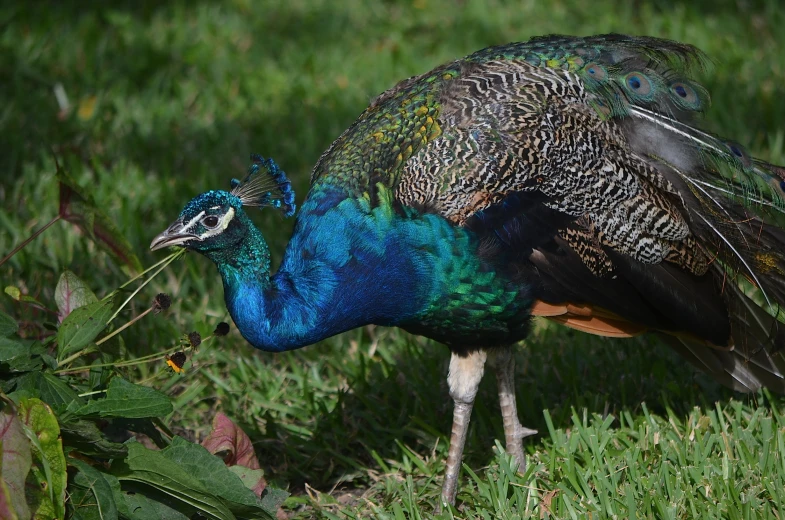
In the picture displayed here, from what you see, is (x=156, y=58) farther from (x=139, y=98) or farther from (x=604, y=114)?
(x=604, y=114)

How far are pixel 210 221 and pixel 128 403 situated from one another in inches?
19.9

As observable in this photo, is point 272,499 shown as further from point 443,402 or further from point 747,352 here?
point 747,352

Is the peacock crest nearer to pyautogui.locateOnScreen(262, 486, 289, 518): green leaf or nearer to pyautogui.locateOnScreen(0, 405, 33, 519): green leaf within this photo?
pyautogui.locateOnScreen(262, 486, 289, 518): green leaf

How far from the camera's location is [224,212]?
8.77ft

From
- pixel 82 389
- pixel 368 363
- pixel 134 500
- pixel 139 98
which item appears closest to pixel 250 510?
pixel 134 500

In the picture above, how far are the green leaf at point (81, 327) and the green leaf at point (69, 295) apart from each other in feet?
0.62

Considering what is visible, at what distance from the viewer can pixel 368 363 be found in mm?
3754

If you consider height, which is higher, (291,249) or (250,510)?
(291,249)

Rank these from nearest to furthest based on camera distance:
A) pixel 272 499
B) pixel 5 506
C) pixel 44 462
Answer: pixel 5 506, pixel 44 462, pixel 272 499

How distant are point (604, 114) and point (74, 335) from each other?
1.63 metres

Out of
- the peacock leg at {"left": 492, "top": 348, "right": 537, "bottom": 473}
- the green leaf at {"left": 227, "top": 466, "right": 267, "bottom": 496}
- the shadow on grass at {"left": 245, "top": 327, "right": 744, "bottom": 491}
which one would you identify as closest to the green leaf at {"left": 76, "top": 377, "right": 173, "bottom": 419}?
the green leaf at {"left": 227, "top": 466, "right": 267, "bottom": 496}

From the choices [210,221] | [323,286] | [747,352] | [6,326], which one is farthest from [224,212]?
[747,352]

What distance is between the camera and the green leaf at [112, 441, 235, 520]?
2.47m

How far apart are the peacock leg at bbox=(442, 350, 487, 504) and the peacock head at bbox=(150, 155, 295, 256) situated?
745 mm
